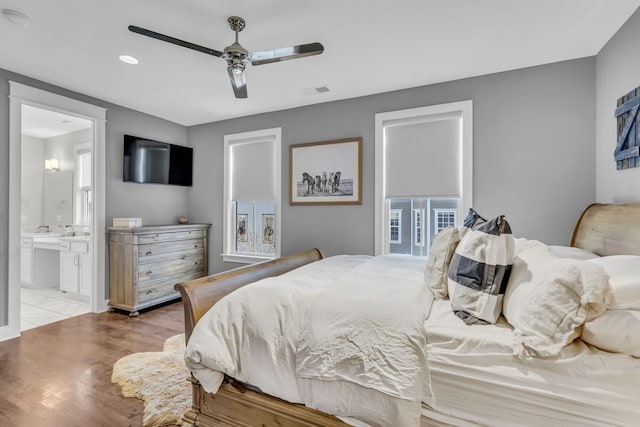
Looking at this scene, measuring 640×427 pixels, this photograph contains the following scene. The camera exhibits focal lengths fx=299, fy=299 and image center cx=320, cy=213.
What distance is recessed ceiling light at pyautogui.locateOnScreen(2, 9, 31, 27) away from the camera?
6.86ft

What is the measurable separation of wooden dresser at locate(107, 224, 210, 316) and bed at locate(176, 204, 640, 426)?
2.44 meters

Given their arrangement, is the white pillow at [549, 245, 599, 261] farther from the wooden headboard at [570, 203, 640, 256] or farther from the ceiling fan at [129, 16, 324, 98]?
the ceiling fan at [129, 16, 324, 98]

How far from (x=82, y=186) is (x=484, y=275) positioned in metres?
6.20

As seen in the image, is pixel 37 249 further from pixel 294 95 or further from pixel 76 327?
pixel 294 95

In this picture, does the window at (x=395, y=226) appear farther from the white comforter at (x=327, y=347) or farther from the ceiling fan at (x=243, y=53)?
the ceiling fan at (x=243, y=53)

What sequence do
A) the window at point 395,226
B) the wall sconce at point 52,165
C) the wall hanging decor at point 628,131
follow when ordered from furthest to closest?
1. the wall sconce at point 52,165
2. the window at point 395,226
3. the wall hanging decor at point 628,131

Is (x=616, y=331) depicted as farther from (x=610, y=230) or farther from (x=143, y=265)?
(x=143, y=265)

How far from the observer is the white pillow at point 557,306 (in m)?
1.08

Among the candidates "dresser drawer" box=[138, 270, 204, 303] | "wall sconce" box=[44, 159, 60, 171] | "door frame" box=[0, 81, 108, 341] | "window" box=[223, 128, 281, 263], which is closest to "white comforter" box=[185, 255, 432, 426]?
"window" box=[223, 128, 281, 263]

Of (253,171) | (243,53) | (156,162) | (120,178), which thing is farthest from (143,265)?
(243,53)

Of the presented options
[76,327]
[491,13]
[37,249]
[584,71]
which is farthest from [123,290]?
[584,71]

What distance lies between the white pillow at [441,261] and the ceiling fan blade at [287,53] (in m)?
1.53

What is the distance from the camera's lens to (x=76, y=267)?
4223 mm

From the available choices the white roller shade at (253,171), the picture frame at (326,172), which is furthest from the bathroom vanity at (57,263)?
the picture frame at (326,172)
